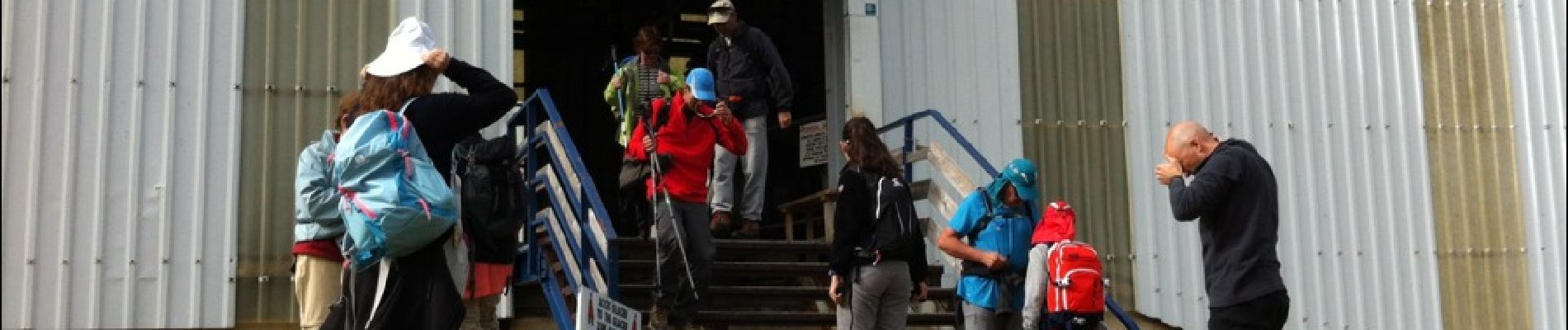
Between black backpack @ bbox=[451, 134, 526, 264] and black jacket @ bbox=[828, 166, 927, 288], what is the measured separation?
1899mm

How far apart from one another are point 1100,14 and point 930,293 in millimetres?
2776

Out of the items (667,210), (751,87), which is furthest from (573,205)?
(751,87)

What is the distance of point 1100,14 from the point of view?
14156 mm

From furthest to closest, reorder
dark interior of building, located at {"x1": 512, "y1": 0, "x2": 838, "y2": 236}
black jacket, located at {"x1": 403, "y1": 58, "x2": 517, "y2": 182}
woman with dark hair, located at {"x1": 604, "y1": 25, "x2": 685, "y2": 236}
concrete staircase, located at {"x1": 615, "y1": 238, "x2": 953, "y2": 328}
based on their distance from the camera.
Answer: dark interior of building, located at {"x1": 512, "y1": 0, "x2": 838, "y2": 236}
woman with dark hair, located at {"x1": 604, "y1": 25, "x2": 685, "y2": 236}
concrete staircase, located at {"x1": 615, "y1": 238, "x2": 953, "y2": 328}
black jacket, located at {"x1": 403, "y1": 58, "x2": 517, "y2": 182}

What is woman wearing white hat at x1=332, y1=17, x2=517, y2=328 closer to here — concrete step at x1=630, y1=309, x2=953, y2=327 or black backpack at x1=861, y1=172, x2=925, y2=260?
black backpack at x1=861, y1=172, x2=925, y2=260

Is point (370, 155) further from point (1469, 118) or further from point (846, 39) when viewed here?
point (1469, 118)

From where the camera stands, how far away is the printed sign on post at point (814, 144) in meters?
15.0

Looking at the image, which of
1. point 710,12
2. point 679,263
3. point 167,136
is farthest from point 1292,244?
point 167,136

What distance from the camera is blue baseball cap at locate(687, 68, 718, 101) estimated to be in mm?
11133

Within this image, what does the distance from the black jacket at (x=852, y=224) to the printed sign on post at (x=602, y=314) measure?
4.22 feet

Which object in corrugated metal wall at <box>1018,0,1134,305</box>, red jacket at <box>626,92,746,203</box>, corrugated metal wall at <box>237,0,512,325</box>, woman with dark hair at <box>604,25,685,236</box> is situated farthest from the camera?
corrugated metal wall at <box>1018,0,1134,305</box>

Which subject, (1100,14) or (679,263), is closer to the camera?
(679,263)

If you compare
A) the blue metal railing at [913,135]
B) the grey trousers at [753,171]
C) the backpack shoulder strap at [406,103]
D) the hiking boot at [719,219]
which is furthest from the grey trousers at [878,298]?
the backpack shoulder strap at [406,103]

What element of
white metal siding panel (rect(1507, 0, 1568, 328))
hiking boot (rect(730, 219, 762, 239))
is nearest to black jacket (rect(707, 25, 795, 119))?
hiking boot (rect(730, 219, 762, 239))
